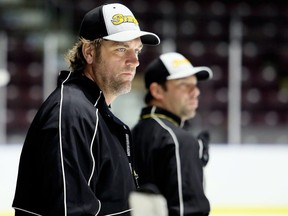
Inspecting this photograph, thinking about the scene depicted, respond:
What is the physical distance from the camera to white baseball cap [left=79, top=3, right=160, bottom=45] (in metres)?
1.54

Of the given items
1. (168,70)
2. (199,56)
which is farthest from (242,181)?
(199,56)

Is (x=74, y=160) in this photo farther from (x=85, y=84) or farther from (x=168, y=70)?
(x=168, y=70)

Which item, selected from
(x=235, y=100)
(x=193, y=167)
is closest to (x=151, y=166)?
(x=193, y=167)

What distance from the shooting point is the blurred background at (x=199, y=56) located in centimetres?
565

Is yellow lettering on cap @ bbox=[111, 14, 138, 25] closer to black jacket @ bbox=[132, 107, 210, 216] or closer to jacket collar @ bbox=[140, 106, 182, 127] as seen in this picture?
black jacket @ bbox=[132, 107, 210, 216]

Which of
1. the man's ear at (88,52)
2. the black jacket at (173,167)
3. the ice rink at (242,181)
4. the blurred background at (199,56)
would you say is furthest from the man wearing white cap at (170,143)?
the blurred background at (199,56)

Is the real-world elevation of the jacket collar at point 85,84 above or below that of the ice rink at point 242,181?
above

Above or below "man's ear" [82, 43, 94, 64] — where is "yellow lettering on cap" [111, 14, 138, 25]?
above

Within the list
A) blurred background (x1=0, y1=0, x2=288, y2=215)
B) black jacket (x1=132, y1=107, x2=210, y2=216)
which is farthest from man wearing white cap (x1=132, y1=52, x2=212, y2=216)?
blurred background (x1=0, y1=0, x2=288, y2=215)

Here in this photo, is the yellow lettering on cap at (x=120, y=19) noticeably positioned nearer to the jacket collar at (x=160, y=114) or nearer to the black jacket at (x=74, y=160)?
the black jacket at (x=74, y=160)

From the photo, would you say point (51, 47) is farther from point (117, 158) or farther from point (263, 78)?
point (117, 158)

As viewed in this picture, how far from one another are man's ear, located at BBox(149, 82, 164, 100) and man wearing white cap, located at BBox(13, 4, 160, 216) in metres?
0.90

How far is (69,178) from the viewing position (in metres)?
1.34

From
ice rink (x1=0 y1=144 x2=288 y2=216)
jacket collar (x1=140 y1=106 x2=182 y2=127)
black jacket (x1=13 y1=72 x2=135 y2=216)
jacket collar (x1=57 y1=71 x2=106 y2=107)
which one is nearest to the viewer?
black jacket (x1=13 y1=72 x2=135 y2=216)
